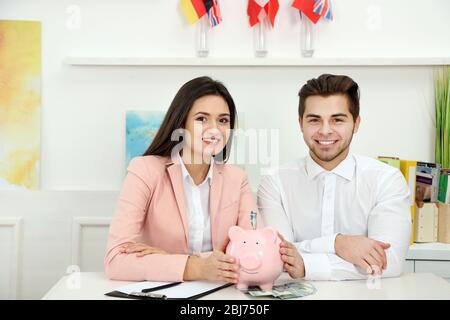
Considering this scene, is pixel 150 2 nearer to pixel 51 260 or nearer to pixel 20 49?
pixel 20 49

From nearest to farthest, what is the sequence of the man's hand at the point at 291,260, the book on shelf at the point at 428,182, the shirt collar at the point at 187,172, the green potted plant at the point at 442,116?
the man's hand at the point at 291,260 < the shirt collar at the point at 187,172 < the book on shelf at the point at 428,182 < the green potted plant at the point at 442,116

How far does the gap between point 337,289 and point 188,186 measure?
→ 0.62 metres

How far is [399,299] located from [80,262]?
1.58 metres

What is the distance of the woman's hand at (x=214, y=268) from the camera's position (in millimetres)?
1299

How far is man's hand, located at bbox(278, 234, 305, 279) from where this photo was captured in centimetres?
135

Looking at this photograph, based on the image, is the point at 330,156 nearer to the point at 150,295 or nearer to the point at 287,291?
the point at 287,291

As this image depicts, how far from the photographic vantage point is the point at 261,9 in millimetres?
2354

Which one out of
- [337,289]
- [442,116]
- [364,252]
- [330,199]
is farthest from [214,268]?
[442,116]

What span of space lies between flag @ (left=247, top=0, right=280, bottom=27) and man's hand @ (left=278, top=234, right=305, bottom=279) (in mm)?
1270

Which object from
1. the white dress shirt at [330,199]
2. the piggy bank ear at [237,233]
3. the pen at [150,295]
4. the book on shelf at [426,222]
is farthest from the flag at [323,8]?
the pen at [150,295]

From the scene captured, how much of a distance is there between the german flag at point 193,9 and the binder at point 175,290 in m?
1.36

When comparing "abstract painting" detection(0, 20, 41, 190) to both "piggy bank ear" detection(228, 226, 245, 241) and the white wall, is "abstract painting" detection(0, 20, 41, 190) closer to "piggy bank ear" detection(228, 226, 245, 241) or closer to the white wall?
the white wall

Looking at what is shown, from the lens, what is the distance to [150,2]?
94.8 inches

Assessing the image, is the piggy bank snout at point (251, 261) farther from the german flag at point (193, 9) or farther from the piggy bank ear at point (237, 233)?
the german flag at point (193, 9)
